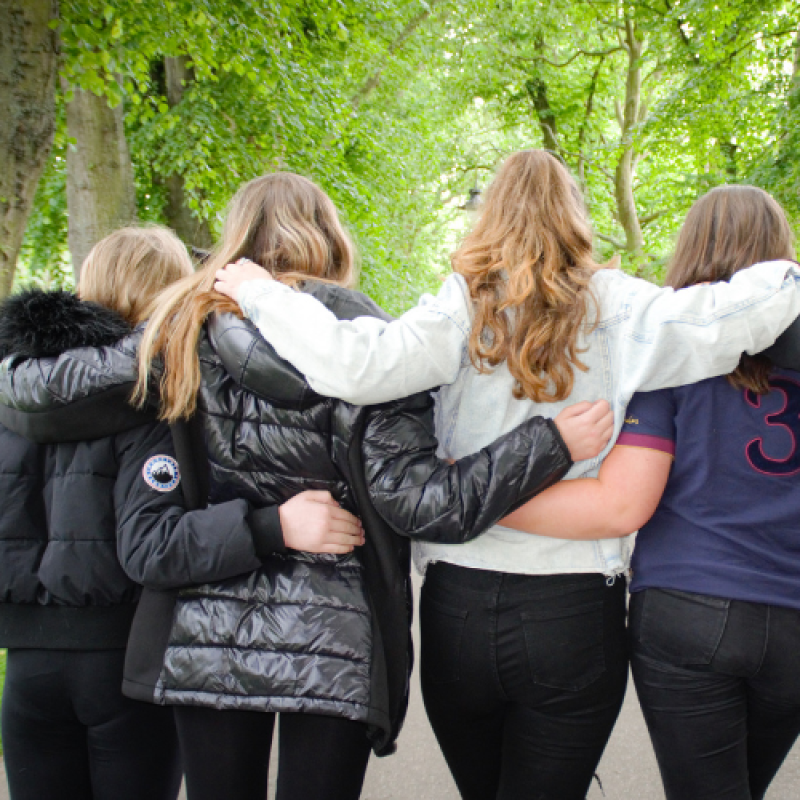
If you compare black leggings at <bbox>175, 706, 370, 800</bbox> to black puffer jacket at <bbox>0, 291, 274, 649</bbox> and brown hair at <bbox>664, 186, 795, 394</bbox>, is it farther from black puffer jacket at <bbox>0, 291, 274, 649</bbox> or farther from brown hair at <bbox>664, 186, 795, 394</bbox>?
brown hair at <bbox>664, 186, 795, 394</bbox>

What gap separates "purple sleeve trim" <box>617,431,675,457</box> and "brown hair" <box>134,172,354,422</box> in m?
0.76

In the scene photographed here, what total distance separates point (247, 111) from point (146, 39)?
2457 mm

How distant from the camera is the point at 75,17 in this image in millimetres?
5410

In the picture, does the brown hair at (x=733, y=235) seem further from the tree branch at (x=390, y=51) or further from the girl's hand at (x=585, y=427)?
the tree branch at (x=390, y=51)

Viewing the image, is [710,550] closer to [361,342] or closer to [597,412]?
[597,412]

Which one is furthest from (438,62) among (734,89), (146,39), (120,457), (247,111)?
(120,457)

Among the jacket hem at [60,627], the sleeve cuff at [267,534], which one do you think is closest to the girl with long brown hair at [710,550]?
the sleeve cuff at [267,534]

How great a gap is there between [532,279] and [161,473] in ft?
3.16

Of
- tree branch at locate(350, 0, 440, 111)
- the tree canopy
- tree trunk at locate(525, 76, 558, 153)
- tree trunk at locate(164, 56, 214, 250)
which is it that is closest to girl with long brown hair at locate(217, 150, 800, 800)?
the tree canopy

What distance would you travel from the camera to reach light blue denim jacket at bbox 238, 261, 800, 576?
5.10 feet

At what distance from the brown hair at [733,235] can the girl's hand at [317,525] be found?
1041 millimetres

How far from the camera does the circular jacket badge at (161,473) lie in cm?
183

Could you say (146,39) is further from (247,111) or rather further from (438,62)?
(438,62)

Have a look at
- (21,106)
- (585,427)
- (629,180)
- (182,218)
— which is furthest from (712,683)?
(629,180)
